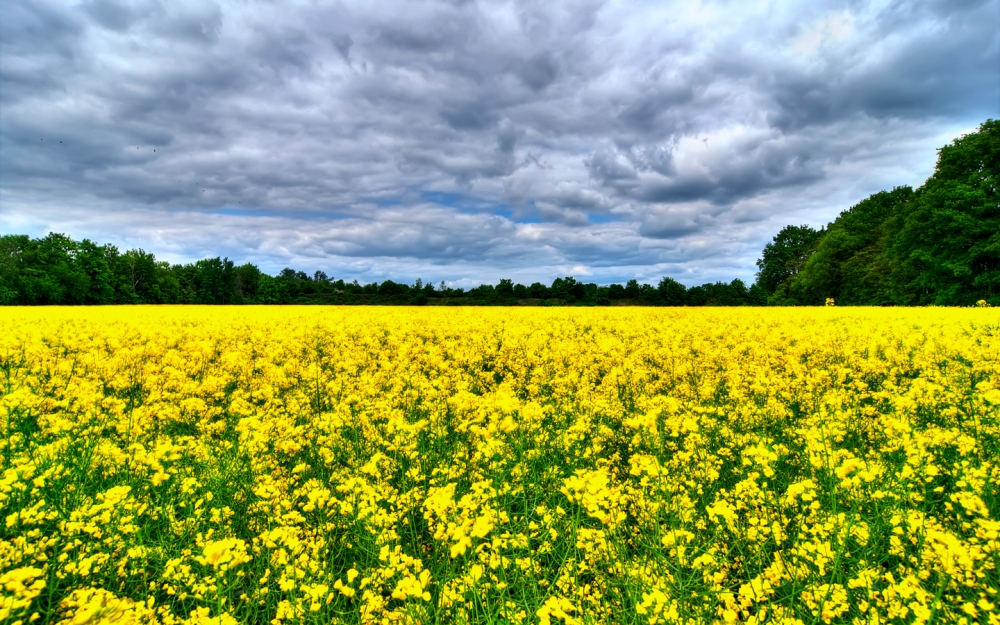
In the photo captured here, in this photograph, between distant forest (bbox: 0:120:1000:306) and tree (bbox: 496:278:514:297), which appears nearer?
distant forest (bbox: 0:120:1000:306)

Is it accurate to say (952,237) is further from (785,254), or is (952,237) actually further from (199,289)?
(199,289)

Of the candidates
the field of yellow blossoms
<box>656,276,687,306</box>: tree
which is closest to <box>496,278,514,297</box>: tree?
<box>656,276,687,306</box>: tree

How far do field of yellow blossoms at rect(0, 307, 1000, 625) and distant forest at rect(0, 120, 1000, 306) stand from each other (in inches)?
1622

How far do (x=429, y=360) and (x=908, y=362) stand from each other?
1038 centimetres

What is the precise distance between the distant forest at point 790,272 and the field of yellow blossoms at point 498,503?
4120cm

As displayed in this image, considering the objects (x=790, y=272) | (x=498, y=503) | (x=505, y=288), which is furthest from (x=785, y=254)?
(x=498, y=503)

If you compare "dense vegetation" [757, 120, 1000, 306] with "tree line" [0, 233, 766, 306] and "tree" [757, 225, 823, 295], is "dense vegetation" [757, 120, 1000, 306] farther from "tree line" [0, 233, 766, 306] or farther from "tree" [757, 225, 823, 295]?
"tree" [757, 225, 823, 295]

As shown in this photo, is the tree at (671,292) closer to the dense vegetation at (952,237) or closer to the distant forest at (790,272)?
the distant forest at (790,272)

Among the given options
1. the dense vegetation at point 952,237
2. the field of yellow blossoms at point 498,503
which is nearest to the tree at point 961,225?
the dense vegetation at point 952,237

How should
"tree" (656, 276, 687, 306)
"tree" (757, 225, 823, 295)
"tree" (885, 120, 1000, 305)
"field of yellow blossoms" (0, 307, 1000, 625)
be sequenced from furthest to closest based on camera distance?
"tree" (757, 225, 823, 295) → "tree" (656, 276, 687, 306) → "tree" (885, 120, 1000, 305) → "field of yellow blossoms" (0, 307, 1000, 625)

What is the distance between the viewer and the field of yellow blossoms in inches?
108

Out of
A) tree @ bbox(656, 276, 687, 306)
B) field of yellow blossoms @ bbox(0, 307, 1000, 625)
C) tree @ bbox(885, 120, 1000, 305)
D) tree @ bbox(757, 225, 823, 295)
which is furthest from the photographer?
tree @ bbox(757, 225, 823, 295)

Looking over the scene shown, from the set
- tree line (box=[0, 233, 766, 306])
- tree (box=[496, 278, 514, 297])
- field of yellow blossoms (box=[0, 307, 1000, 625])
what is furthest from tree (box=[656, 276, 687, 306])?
field of yellow blossoms (box=[0, 307, 1000, 625])

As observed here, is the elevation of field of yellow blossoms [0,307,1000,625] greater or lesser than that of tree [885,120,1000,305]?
lesser
